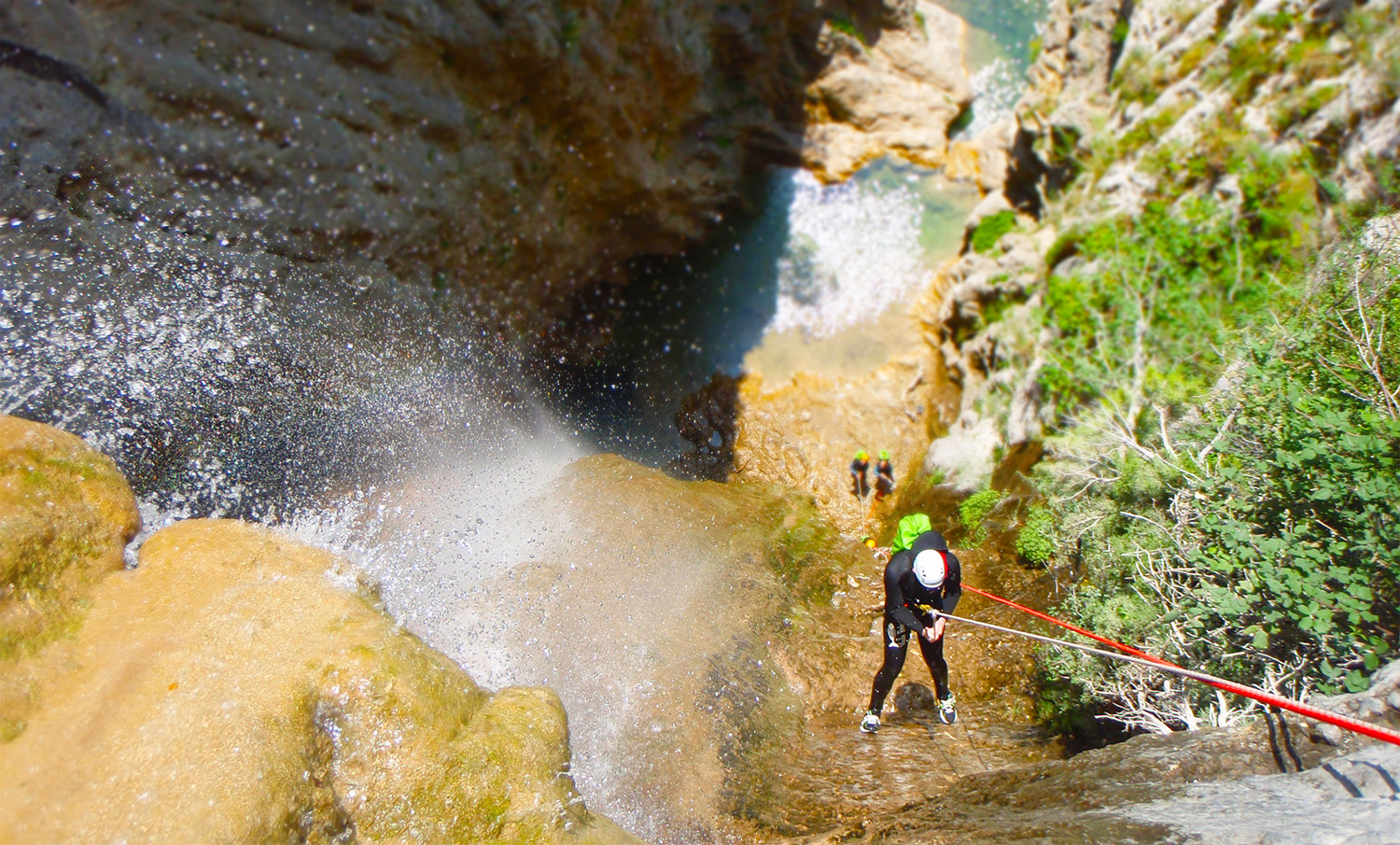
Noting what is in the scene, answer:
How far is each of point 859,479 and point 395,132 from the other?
25.9 feet

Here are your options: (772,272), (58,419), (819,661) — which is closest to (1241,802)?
(819,661)

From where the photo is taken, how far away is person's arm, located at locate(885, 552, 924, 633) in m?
5.84

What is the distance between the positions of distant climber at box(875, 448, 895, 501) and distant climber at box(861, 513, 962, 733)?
480 centimetres

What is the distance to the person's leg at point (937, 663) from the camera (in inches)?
240

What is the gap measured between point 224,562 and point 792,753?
485cm

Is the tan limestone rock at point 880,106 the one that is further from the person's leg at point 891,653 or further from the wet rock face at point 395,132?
the person's leg at point 891,653

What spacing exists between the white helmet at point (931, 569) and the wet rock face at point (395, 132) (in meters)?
7.38

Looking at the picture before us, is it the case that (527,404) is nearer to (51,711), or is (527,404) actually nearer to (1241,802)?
(51,711)

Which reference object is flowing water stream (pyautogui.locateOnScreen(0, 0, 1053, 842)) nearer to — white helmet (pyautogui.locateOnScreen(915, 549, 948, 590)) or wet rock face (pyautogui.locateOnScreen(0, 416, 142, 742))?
wet rock face (pyautogui.locateOnScreen(0, 416, 142, 742))

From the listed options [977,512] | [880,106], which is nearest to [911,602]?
[977,512]

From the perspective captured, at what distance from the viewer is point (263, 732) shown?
418cm

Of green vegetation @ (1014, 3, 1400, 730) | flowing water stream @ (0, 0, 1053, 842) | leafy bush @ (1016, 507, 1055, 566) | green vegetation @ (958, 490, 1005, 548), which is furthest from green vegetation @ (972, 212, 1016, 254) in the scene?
leafy bush @ (1016, 507, 1055, 566)

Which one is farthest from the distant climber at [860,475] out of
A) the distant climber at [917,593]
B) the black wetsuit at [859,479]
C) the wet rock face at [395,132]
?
the wet rock face at [395,132]

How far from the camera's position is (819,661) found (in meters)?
7.33
